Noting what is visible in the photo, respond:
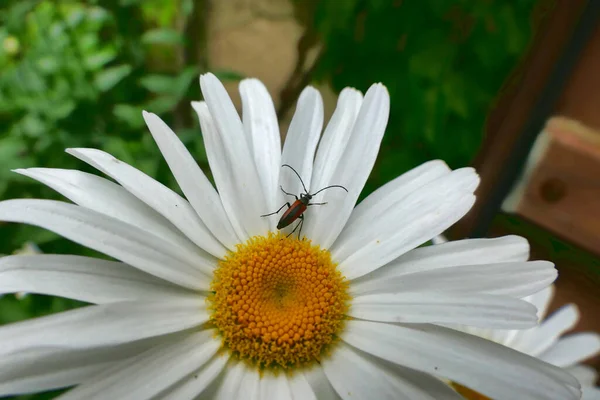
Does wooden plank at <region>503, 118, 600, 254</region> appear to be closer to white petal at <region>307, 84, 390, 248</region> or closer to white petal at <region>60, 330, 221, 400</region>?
white petal at <region>307, 84, 390, 248</region>

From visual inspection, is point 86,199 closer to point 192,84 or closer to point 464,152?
point 192,84

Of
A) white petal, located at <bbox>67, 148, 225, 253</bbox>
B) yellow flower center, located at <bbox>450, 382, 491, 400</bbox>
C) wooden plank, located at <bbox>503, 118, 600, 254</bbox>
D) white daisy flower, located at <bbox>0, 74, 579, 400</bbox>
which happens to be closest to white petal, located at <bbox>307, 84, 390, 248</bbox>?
white daisy flower, located at <bbox>0, 74, 579, 400</bbox>

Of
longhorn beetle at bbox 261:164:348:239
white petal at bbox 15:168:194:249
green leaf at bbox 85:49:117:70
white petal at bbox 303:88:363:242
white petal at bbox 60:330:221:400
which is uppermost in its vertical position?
green leaf at bbox 85:49:117:70

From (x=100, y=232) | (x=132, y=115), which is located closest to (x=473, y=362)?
(x=100, y=232)

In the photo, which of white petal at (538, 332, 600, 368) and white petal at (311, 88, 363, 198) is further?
white petal at (538, 332, 600, 368)

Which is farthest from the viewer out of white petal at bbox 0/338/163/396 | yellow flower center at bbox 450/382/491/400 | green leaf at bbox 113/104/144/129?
green leaf at bbox 113/104/144/129
